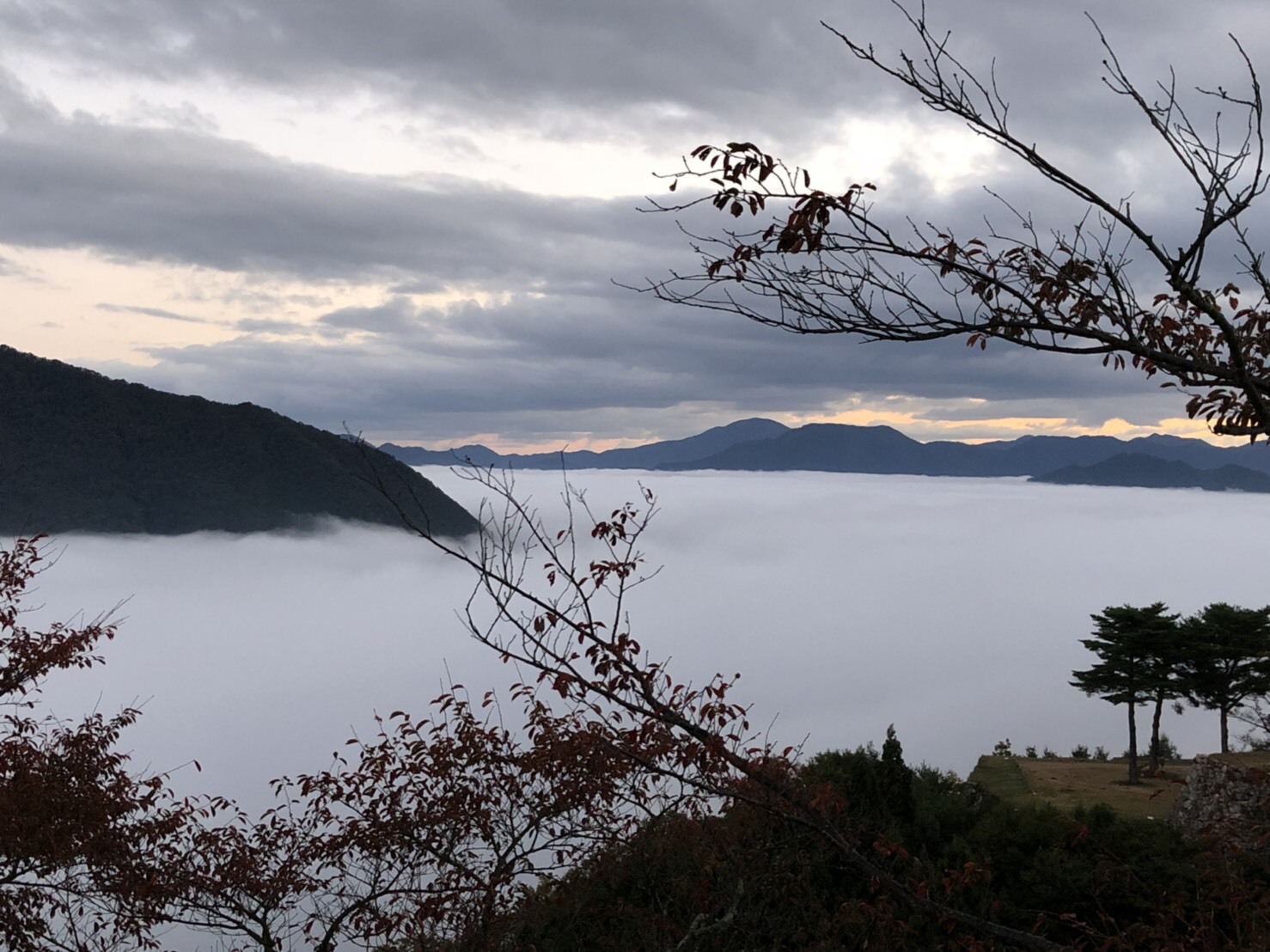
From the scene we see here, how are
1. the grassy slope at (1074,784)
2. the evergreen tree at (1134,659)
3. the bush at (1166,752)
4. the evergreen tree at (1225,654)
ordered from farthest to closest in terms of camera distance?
the bush at (1166,752)
the evergreen tree at (1134,659)
the evergreen tree at (1225,654)
the grassy slope at (1074,784)

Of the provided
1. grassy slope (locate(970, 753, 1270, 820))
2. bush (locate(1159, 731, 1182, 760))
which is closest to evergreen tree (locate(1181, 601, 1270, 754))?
grassy slope (locate(970, 753, 1270, 820))

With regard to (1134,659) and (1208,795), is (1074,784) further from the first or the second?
(1208,795)

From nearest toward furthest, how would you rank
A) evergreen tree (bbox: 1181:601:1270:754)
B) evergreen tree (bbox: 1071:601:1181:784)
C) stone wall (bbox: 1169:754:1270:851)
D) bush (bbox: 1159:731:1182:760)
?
stone wall (bbox: 1169:754:1270:851) → evergreen tree (bbox: 1181:601:1270:754) → evergreen tree (bbox: 1071:601:1181:784) → bush (bbox: 1159:731:1182:760)

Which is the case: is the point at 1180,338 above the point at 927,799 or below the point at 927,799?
above

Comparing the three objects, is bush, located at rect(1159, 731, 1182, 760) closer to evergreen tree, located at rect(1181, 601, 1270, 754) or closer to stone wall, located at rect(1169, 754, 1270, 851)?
evergreen tree, located at rect(1181, 601, 1270, 754)

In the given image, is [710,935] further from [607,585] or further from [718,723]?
[607,585]

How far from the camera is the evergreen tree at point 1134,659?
123 ft

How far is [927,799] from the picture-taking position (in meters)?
15.1

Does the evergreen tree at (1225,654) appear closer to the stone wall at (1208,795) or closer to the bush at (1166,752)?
the bush at (1166,752)

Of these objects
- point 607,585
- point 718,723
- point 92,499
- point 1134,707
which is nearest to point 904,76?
point 607,585

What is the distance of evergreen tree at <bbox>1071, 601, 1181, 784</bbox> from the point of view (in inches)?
1481

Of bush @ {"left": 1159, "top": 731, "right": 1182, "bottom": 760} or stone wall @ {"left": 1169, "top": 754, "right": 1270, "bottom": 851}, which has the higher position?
stone wall @ {"left": 1169, "top": 754, "right": 1270, "bottom": 851}

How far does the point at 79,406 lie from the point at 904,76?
228 m

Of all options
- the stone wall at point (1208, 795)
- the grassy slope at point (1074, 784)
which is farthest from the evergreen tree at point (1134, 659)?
the stone wall at point (1208, 795)
